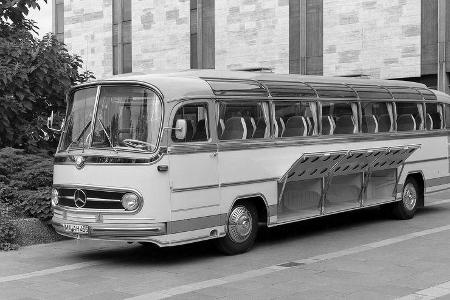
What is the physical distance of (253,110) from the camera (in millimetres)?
10430

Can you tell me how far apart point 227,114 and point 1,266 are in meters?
3.78

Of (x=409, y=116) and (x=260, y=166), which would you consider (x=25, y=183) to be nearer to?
(x=260, y=166)

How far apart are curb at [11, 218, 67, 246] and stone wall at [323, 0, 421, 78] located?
22.7 metres

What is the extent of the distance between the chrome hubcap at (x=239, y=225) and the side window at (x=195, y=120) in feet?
4.11

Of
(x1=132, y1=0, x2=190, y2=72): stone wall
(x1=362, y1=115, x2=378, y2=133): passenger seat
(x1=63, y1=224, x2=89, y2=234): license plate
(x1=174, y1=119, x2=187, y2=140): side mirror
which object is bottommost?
(x1=63, y1=224, x2=89, y2=234): license plate

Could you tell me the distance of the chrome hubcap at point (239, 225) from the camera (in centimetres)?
1001

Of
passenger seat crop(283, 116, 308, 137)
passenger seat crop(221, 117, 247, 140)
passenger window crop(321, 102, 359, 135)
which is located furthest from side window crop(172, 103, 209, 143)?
passenger window crop(321, 102, 359, 135)

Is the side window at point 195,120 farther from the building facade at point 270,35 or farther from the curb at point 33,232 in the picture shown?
the building facade at point 270,35

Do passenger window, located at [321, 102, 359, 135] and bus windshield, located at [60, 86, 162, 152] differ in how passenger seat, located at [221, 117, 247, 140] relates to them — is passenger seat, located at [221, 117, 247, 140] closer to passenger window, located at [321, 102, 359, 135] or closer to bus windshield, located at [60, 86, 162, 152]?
bus windshield, located at [60, 86, 162, 152]

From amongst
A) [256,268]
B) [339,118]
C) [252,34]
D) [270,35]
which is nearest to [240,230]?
[256,268]

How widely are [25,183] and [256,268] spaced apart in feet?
16.9

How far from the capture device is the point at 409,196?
552 inches

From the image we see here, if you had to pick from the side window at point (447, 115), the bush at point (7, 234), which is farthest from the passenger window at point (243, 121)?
the side window at point (447, 115)

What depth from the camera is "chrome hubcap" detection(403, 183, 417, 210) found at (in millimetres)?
13875
